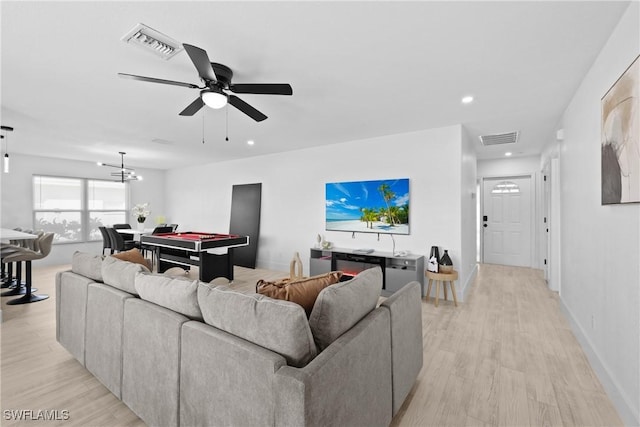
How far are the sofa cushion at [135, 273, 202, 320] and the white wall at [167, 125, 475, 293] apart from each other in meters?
3.42

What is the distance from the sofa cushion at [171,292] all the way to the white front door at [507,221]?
21.3ft

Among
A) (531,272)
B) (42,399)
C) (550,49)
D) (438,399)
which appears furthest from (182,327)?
(531,272)

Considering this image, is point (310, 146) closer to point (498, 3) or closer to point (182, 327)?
point (498, 3)

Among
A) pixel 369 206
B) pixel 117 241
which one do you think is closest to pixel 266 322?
pixel 369 206

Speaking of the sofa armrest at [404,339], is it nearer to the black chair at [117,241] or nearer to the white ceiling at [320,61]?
the white ceiling at [320,61]

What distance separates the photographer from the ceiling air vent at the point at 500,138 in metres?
4.30

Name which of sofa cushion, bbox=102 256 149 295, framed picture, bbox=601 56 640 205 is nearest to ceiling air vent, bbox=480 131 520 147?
framed picture, bbox=601 56 640 205

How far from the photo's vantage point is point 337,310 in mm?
1341

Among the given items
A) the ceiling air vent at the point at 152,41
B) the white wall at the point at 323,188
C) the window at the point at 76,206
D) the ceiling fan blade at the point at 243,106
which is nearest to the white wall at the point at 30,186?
the window at the point at 76,206

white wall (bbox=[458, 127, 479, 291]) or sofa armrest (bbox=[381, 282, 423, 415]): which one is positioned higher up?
white wall (bbox=[458, 127, 479, 291])

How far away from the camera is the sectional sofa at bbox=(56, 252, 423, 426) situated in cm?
111

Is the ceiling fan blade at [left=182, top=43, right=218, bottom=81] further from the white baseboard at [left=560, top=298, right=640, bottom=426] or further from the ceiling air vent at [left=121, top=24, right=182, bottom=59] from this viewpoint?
the white baseboard at [left=560, top=298, right=640, bottom=426]

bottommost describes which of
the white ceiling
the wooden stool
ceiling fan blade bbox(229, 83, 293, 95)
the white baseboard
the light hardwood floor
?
the light hardwood floor

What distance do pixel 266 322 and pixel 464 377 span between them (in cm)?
176
